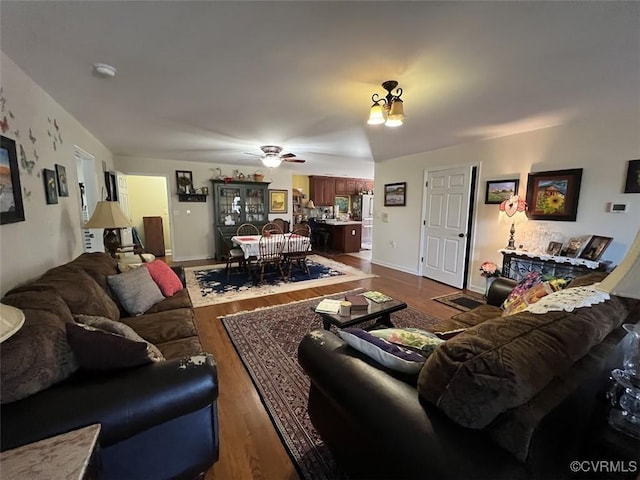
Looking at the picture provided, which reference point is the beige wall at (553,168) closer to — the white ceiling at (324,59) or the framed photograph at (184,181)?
the white ceiling at (324,59)

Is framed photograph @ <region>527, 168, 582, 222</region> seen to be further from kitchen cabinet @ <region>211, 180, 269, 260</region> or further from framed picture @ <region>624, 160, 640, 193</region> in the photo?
kitchen cabinet @ <region>211, 180, 269, 260</region>

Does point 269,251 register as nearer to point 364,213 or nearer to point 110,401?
point 110,401

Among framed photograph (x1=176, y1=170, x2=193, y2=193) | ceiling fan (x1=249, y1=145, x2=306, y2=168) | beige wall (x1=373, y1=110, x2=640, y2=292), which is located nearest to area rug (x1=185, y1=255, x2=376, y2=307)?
beige wall (x1=373, y1=110, x2=640, y2=292)

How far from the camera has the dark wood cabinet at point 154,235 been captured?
6391mm

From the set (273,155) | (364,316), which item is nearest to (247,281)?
(273,155)

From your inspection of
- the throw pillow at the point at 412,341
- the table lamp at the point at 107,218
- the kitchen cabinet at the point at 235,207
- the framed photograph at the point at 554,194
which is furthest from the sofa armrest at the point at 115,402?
the kitchen cabinet at the point at 235,207

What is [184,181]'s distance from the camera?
571 centimetres

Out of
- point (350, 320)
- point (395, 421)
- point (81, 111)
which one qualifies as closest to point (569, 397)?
point (395, 421)

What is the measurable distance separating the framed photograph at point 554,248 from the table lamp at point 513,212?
0.35m

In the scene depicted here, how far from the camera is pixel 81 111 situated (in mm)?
2707

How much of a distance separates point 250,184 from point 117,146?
A: 2512mm

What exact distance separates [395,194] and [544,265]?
9.08ft

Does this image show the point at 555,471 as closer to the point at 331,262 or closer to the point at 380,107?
the point at 380,107

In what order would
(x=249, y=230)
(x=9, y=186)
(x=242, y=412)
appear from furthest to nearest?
(x=249, y=230) → (x=242, y=412) → (x=9, y=186)
